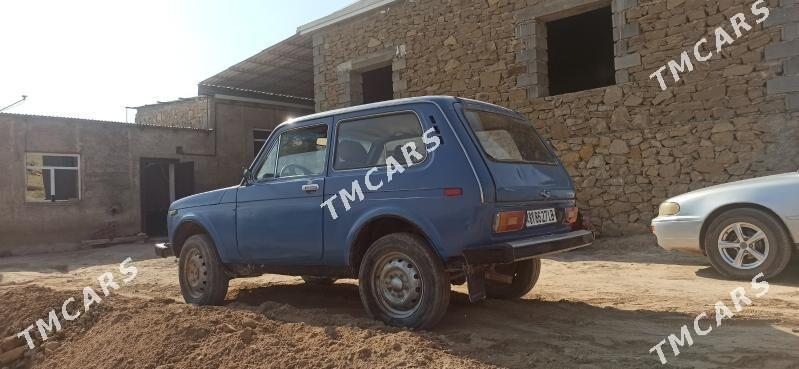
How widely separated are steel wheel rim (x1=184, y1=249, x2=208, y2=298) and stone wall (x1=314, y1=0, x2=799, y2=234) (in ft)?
22.8

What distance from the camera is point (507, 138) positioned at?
14.0 feet

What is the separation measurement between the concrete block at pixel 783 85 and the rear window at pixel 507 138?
17.8 ft

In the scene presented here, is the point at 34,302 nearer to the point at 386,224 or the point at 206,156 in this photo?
the point at 386,224

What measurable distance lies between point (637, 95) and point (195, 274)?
762 cm

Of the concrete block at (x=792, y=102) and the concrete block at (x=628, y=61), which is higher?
the concrete block at (x=628, y=61)

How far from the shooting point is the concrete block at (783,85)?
7727mm

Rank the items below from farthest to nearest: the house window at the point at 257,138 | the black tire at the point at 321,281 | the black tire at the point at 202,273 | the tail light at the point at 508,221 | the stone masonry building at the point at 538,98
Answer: the house window at the point at 257,138 → the stone masonry building at the point at 538,98 → the black tire at the point at 321,281 → the black tire at the point at 202,273 → the tail light at the point at 508,221

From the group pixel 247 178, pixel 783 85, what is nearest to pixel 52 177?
pixel 247 178

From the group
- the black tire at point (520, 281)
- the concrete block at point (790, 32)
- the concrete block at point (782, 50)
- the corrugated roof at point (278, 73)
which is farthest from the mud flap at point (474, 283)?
the corrugated roof at point (278, 73)

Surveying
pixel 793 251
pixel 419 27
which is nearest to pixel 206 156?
pixel 419 27

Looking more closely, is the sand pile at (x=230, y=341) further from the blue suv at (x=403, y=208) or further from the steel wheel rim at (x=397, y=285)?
the blue suv at (x=403, y=208)

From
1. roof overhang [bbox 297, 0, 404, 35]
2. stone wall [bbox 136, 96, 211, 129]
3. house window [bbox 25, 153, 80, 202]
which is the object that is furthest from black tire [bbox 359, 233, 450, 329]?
stone wall [bbox 136, 96, 211, 129]

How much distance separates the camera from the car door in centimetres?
442

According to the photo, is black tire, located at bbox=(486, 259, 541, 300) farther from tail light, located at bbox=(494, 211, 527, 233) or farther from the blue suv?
tail light, located at bbox=(494, 211, 527, 233)
